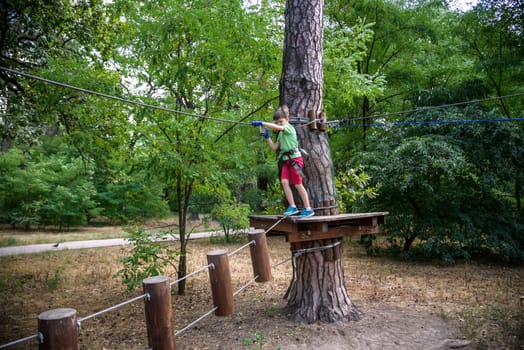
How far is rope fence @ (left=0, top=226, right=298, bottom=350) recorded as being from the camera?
64.4 inches

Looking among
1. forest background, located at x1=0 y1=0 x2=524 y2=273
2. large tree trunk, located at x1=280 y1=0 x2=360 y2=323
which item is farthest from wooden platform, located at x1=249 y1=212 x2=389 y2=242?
forest background, located at x1=0 y1=0 x2=524 y2=273

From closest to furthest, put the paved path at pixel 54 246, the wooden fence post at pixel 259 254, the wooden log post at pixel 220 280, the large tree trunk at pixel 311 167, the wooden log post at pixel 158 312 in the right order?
the wooden log post at pixel 158 312, the wooden log post at pixel 220 280, the wooden fence post at pixel 259 254, the large tree trunk at pixel 311 167, the paved path at pixel 54 246

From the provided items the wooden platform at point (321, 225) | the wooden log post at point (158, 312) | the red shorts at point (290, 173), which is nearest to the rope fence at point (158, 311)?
the wooden log post at point (158, 312)

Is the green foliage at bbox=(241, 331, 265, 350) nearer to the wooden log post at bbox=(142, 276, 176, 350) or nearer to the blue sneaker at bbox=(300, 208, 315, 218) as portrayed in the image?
the blue sneaker at bbox=(300, 208, 315, 218)

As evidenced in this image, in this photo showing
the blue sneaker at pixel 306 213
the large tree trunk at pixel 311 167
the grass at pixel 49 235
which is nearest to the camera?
the blue sneaker at pixel 306 213

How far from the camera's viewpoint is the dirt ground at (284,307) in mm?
4406

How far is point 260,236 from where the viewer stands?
3668 millimetres

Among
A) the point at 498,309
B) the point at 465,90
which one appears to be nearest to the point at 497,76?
the point at 465,90

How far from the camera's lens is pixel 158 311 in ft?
7.09

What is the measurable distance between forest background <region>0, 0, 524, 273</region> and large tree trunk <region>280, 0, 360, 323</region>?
2.18 ft

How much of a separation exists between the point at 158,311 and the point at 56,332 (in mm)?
625

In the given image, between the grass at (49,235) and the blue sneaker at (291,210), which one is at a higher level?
the blue sneaker at (291,210)

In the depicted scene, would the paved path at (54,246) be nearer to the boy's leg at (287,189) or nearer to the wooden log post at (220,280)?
the boy's leg at (287,189)

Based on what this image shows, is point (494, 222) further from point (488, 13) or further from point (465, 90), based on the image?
point (488, 13)
